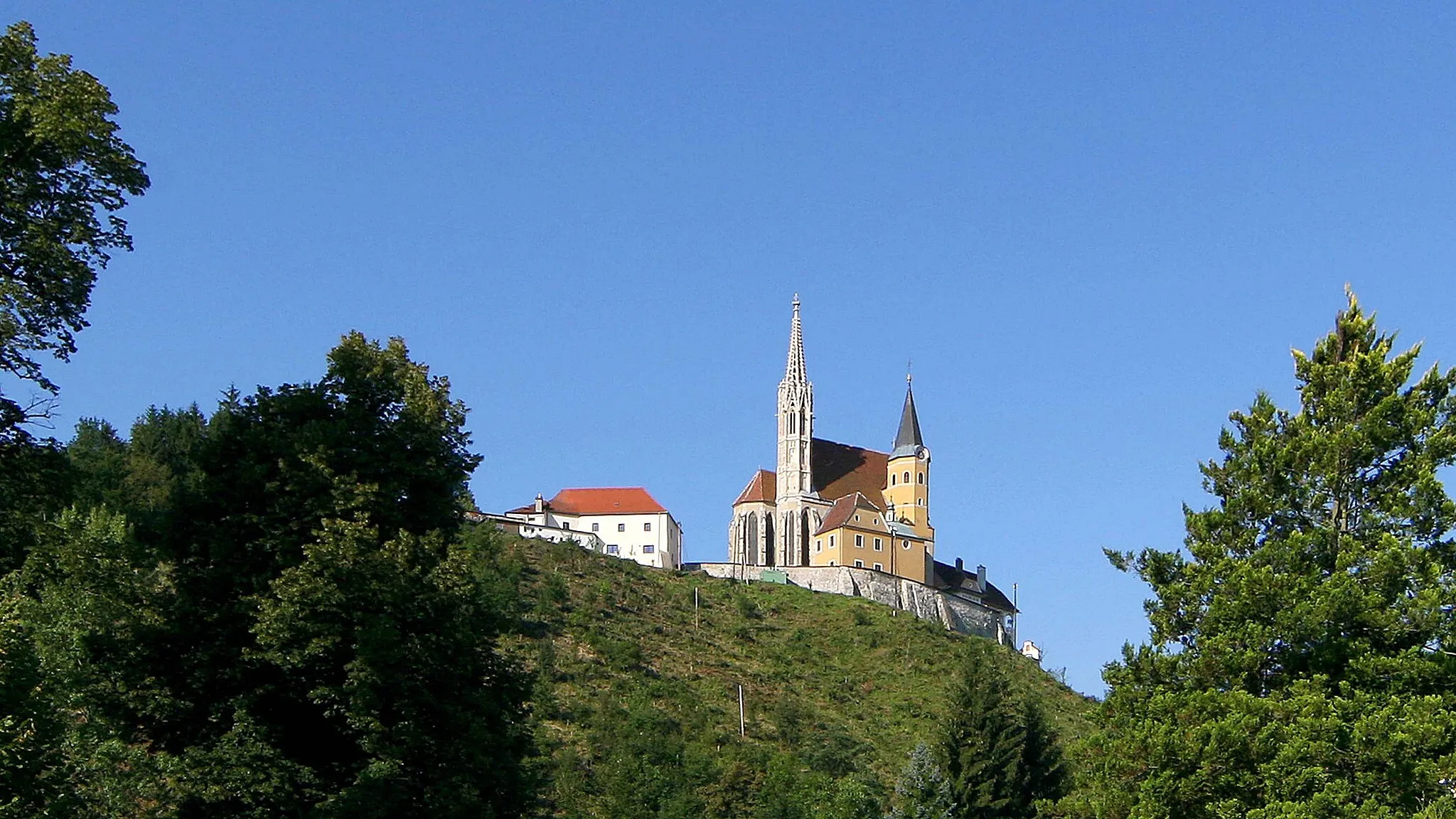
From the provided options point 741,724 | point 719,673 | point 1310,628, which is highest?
point 719,673

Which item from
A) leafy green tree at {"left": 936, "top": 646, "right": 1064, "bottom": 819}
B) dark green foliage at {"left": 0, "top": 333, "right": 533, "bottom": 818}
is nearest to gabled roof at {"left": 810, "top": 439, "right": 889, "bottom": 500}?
leafy green tree at {"left": 936, "top": 646, "right": 1064, "bottom": 819}

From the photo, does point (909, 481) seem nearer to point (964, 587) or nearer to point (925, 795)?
point (964, 587)

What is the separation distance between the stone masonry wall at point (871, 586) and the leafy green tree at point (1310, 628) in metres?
106

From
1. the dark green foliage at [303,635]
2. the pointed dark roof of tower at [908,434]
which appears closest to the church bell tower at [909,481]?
the pointed dark roof of tower at [908,434]

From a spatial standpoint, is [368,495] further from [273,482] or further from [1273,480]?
[1273,480]

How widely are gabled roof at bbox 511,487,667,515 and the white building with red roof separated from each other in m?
0.06

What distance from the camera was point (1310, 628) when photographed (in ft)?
73.8

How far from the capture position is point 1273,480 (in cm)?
2384

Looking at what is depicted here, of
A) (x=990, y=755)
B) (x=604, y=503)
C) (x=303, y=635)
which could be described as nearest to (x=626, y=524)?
(x=604, y=503)

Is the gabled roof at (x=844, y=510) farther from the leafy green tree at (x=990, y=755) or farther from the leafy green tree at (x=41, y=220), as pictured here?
the leafy green tree at (x=41, y=220)

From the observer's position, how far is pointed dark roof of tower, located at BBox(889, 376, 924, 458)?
502 ft

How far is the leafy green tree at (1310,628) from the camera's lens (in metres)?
21.7

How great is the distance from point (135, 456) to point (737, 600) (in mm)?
43288

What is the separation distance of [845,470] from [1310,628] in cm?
12930
